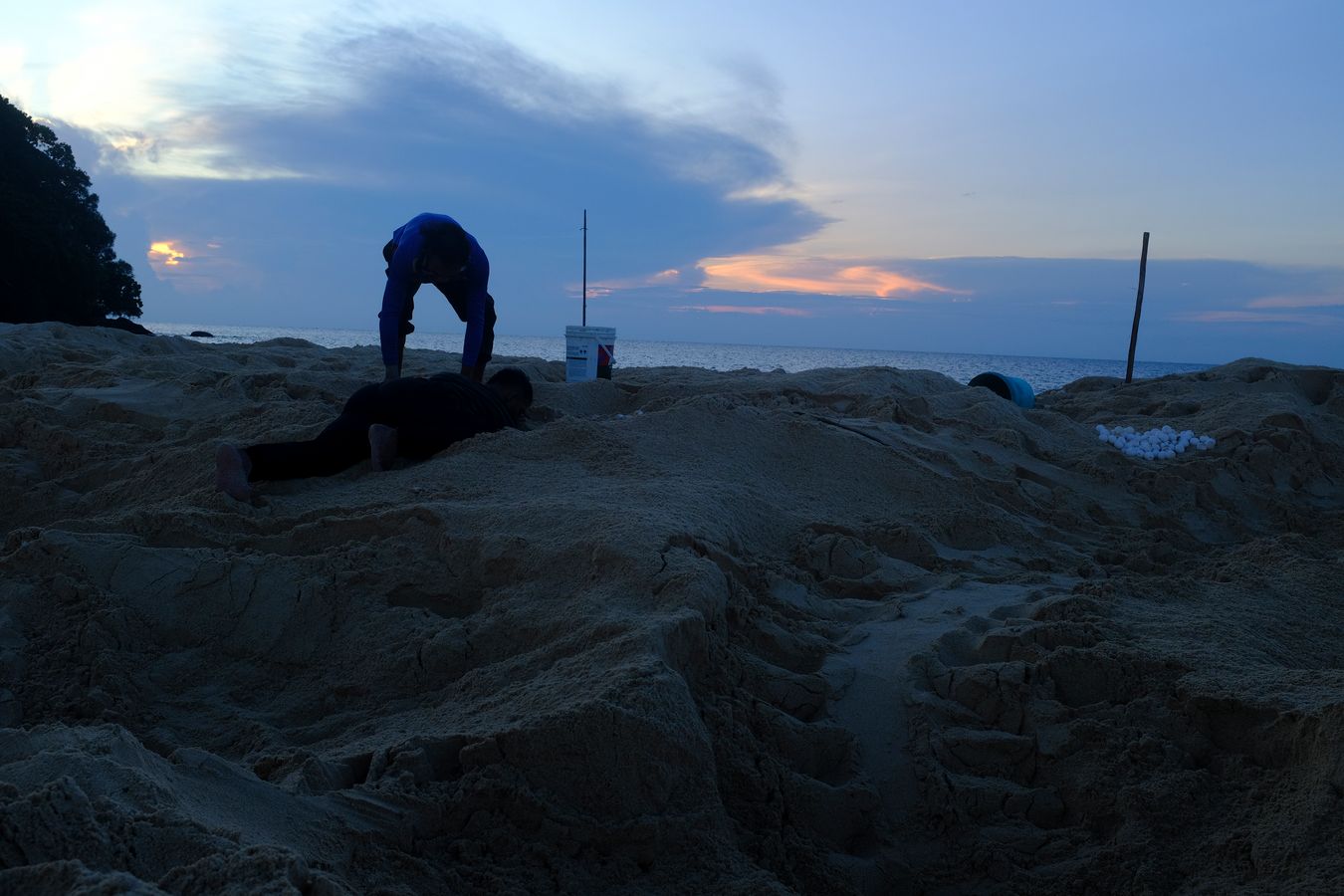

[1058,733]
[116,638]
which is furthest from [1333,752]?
[116,638]

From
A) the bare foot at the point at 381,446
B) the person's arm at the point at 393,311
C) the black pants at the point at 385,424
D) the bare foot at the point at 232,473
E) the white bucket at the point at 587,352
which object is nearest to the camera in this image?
the bare foot at the point at 232,473

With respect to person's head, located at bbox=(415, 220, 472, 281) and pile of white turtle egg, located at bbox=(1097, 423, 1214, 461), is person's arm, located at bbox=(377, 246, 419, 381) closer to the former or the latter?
person's head, located at bbox=(415, 220, 472, 281)

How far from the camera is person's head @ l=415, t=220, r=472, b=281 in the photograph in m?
4.81

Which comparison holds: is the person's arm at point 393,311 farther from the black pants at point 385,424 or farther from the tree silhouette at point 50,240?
the tree silhouette at point 50,240

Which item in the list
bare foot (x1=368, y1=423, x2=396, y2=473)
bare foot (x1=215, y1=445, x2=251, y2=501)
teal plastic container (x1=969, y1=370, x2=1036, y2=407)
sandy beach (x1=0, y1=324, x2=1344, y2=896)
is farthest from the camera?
teal plastic container (x1=969, y1=370, x2=1036, y2=407)

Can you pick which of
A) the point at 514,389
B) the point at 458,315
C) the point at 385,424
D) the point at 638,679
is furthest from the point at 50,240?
the point at 638,679

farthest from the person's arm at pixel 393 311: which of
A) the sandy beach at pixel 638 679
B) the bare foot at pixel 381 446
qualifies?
the bare foot at pixel 381 446

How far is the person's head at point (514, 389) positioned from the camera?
4.57 metres

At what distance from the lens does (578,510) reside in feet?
9.00

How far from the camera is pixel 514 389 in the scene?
4.59 metres

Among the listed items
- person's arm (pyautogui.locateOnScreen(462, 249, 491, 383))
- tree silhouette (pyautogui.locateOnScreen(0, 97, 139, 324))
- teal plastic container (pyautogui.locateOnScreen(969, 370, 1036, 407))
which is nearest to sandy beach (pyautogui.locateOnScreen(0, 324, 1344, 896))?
person's arm (pyautogui.locateOnScreen(462, 249, 491, 383))

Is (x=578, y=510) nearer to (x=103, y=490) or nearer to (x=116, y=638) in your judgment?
(x=116, y=638)

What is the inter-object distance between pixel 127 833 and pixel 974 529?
3.20 meters

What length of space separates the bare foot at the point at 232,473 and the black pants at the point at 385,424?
0.10 metres
